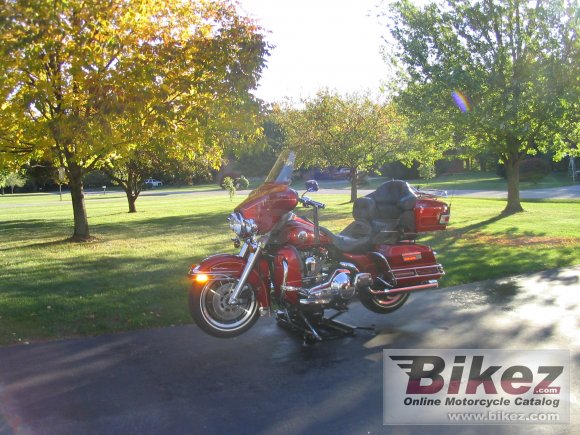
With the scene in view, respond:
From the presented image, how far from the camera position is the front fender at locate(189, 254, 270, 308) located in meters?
5.36

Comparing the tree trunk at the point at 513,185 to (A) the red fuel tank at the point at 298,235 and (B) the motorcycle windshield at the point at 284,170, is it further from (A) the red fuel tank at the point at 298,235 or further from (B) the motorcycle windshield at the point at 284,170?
(A) the red fuel tank at the point at 298,235

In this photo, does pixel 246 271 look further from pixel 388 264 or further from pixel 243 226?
pixel 388 264

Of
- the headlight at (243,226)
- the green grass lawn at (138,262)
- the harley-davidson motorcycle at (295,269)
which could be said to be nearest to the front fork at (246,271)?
the harley-davidson motorcycle at (295,269)

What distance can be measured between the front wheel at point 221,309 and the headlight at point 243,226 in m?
0.50

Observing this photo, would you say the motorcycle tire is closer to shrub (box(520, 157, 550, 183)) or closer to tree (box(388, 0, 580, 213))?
tree (box(388, 0, 580, 213))

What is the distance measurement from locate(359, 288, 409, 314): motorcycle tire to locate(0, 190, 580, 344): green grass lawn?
6.30ft

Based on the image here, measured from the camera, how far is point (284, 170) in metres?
6.03

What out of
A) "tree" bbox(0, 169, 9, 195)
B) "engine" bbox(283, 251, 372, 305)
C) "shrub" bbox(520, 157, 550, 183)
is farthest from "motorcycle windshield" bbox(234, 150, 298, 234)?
"shrub" bbox(520, 157, 550, 183)

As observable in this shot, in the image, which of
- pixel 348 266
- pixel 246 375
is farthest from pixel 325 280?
pixel 246 375

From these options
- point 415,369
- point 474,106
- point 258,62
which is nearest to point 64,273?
point 258,62

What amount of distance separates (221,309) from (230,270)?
0.41m

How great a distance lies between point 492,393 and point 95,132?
8.25 m

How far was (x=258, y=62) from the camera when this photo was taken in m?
10.8

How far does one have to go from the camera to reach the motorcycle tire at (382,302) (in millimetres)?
6396
